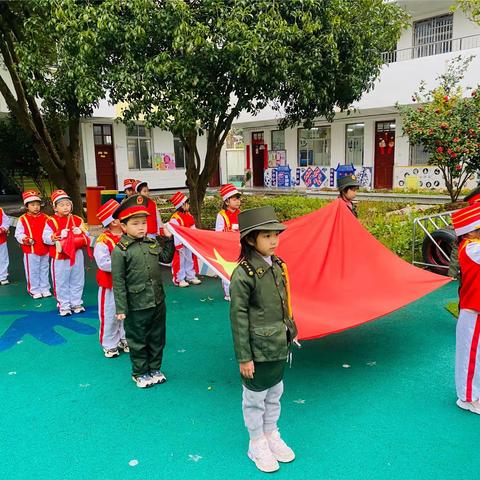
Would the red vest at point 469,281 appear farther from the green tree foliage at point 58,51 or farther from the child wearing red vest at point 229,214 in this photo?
the green tree foliage at point 58,51

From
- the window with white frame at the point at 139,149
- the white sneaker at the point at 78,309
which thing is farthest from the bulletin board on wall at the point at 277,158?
the white sneaker at the point at 78,309

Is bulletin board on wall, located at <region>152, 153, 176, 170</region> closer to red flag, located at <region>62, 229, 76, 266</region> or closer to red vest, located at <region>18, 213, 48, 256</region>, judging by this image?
red vest, located at <region>18, 213, 48, 256</region>

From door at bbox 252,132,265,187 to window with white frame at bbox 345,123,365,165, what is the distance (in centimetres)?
512

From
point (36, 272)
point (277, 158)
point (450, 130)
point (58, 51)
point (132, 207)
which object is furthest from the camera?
point (277, 158)

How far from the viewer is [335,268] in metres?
4.60

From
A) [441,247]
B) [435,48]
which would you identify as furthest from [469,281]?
[435,48]

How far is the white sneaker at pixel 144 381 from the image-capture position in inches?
153

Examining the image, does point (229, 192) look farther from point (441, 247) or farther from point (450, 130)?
point (450, 130)

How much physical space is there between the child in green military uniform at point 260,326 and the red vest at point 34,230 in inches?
181

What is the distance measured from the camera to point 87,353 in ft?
15.2

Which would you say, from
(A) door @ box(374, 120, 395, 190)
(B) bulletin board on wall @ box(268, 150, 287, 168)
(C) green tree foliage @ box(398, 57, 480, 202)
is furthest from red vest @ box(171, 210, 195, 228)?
(B) bulletin board on wall @ box(268, 150, 287, 168)

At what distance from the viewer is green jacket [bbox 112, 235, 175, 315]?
3.77 m

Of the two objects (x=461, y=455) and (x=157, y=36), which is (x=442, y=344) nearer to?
(x=461, y=455)

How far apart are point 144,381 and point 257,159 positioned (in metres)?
21.5
